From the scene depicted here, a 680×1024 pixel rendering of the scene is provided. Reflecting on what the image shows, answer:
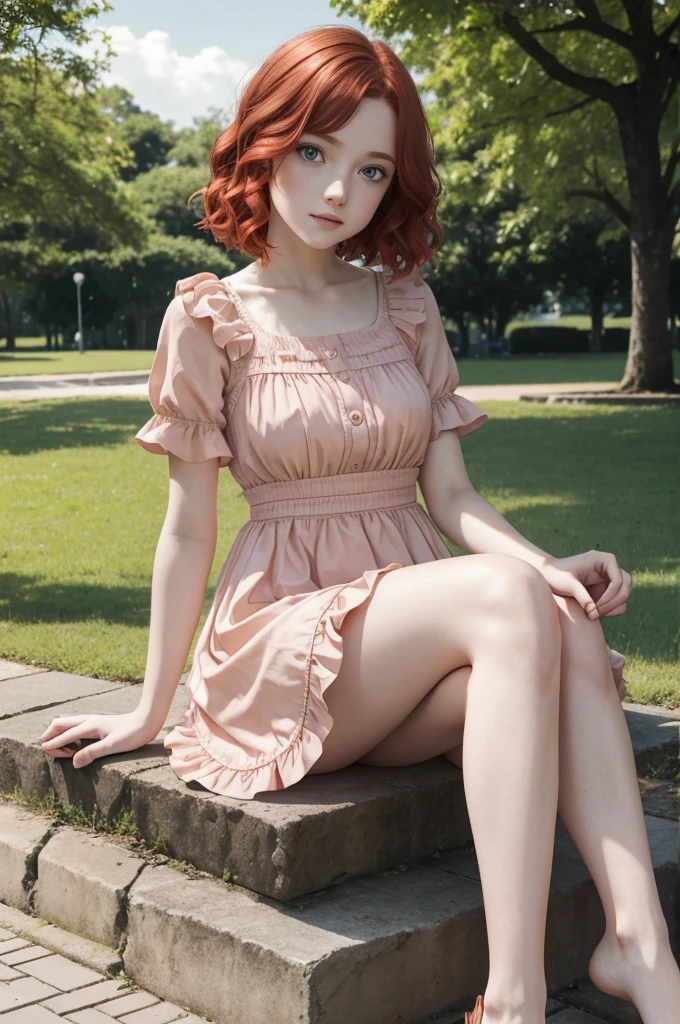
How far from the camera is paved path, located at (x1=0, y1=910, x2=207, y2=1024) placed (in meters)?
2.54

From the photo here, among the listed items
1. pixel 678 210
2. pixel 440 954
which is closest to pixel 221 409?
pixel 440 954

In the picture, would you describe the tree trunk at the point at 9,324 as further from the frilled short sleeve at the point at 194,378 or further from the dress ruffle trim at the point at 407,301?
the frilled short sleeve at the point at 194,378

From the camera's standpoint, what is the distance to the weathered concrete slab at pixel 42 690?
3641 mm

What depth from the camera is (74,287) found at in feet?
169

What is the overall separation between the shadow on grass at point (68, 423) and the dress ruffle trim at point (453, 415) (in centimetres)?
1121

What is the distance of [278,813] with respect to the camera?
8.34ft

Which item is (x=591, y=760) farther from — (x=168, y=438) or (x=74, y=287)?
(x=74, y=287)

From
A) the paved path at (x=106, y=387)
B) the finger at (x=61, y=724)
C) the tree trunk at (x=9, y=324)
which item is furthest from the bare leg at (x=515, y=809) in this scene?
the tree trunk at (x=9, y=324)

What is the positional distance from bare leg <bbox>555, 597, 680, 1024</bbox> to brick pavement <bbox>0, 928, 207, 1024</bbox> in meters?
0.83

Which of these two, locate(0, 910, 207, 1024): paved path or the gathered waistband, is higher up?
the gathered waistband

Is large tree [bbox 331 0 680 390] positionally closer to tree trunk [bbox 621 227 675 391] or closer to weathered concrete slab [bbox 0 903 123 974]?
tree trunk [bbox 621 227 675 391]

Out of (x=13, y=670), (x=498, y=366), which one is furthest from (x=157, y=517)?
(x=498, y=366)

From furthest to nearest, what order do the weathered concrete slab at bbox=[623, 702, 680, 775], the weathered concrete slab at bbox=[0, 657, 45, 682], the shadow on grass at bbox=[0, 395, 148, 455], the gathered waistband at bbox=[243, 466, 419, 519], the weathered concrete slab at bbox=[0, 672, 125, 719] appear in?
the shadow on grass at bbox=[0, 395, 148, 455]
the weathered concrete slab at bbox=[0, 657, 45, 682]
the weathered concrete slab at bbox=[0, 672, 125, 719]
the weathered concrete slab at bbox=[623, 702, 680, 775]
the gathered waistband at bbox=[243, 466, 419, 519]

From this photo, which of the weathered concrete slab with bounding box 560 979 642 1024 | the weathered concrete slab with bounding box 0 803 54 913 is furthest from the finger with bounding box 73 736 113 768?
the weathered concrete slab with bounding box 560 979 642 1024
